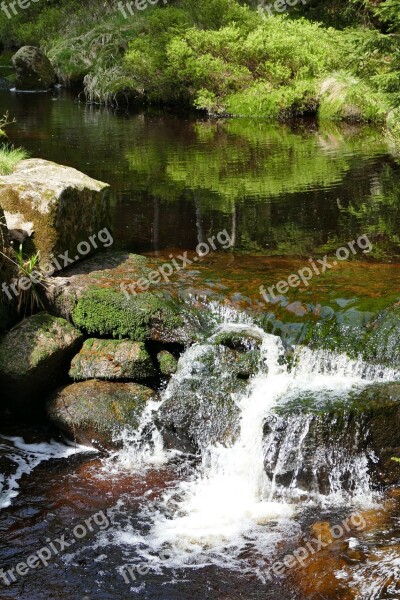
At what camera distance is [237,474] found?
827 centimetres

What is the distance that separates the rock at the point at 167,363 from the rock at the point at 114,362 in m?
0.13

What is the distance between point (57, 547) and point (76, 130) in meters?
19.7

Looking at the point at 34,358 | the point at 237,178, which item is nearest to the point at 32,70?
the point at 237,178

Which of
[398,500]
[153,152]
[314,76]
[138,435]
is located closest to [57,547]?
[138,435]

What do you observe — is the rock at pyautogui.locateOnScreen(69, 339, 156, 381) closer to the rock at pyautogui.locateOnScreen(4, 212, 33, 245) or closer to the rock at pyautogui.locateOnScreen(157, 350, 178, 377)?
the rock at pyautogui.locateOnScreen(157, 350, 178, 377)

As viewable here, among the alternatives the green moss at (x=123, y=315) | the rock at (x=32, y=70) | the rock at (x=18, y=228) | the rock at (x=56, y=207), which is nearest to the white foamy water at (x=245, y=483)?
the green moss at (x=123, y=315)

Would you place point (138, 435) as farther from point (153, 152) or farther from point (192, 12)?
point (192, 12)

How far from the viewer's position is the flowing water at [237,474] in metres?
6.52

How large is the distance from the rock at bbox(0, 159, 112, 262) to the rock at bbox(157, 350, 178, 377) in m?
2.11

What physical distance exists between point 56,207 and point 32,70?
31.7 m

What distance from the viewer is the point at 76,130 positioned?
24828 millimetres

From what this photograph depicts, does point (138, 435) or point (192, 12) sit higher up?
point (192, 12)

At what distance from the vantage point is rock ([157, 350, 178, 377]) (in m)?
9.42

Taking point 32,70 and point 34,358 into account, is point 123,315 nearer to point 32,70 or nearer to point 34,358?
point 34,358
